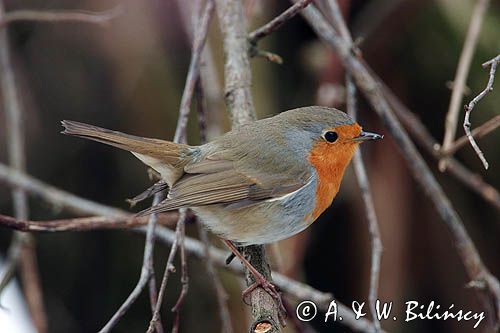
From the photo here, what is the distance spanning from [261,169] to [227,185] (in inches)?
6.3

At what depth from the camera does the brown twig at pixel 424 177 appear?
2682 millimetres

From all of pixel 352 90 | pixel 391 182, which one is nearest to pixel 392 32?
pixel 391 182

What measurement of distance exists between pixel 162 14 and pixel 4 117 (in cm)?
119

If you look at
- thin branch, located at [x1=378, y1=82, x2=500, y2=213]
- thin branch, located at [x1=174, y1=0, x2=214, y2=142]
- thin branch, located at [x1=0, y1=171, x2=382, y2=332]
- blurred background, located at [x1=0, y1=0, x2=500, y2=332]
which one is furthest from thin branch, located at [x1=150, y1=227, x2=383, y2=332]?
thin branch, located at [x1=378, y1=82, x2=500, y2=213]

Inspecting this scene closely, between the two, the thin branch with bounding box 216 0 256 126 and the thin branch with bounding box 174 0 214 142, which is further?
the thin branch with bounding box 216 0 256 126

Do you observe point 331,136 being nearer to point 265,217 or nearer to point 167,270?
point 265,217

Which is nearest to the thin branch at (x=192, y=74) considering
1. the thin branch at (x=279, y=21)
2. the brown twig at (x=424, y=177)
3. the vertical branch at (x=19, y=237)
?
the thin branch at (x=279, y=21)

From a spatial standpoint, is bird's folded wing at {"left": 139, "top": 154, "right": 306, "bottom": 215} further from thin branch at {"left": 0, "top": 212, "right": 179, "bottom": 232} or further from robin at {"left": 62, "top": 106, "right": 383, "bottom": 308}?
thin branch at {"left": 0, "top": 212, "right": 179, "bottom": 232}

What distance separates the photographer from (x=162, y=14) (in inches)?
156

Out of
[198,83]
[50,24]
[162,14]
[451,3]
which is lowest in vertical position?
[198,83]

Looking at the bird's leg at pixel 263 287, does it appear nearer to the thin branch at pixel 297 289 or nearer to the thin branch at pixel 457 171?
the thin branch at pixel 297 289

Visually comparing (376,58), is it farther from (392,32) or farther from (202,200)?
(202,200)

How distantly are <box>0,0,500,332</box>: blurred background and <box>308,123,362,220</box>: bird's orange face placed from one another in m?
0.78

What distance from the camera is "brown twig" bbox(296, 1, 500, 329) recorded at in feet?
8.80
